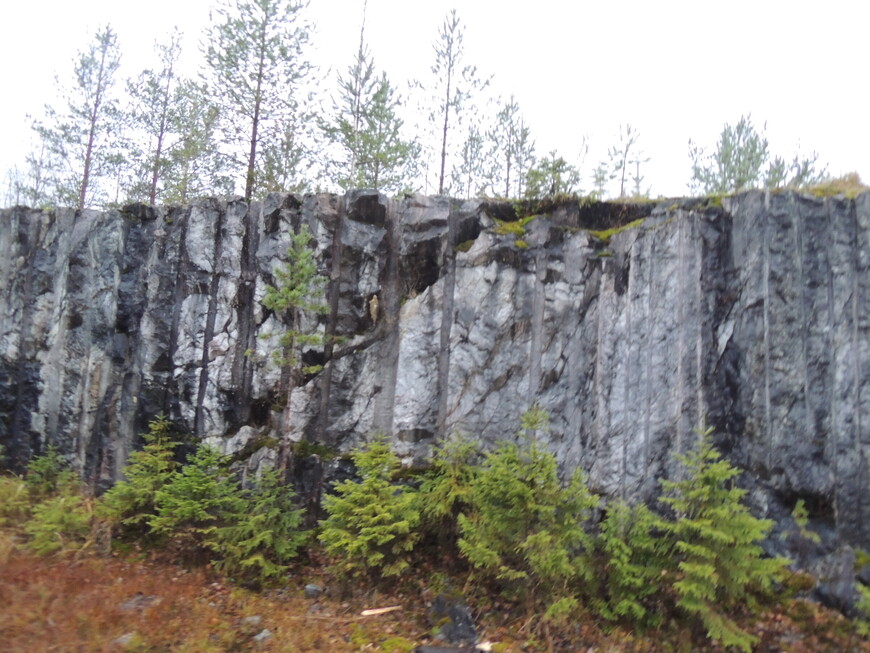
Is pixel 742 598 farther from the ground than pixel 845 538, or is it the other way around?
pixel 845 538

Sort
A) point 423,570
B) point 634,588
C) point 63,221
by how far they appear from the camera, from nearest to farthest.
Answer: point 634,588 < point 423,570 < point 63,221

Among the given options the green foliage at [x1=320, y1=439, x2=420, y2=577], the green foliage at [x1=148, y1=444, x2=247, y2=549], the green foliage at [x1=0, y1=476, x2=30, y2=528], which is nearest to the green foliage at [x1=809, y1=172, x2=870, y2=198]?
the green foliage at [x1=320, y1=439, x2=420, y2=577]

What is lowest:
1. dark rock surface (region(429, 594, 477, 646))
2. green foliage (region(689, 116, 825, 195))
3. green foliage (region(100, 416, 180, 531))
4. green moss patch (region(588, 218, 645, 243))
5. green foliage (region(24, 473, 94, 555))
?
dark rock surface (region(429, 594, 477, 646))

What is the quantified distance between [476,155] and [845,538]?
12051mm

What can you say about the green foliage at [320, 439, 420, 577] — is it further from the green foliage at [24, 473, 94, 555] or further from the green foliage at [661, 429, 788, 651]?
the green foliage at [24, 473, 94, 555]

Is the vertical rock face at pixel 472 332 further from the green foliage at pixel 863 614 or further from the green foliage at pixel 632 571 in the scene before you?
the green foliage at pixel 632 571

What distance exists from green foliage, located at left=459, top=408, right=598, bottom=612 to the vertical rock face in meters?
1.60

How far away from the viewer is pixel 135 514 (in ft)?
27.9

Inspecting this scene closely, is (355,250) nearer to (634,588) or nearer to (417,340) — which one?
(417,340)

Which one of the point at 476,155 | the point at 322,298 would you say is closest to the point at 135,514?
the point at 322,298

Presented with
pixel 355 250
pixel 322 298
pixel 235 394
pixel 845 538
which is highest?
pixel 355 250

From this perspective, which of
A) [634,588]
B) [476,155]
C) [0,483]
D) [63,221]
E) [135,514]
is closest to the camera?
[634,588]

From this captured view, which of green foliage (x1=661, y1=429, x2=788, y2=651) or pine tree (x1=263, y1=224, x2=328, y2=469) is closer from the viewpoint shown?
green foliage (x1=661, y1=429, x2=788, y2=651)

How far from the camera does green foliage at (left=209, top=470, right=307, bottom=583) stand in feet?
24.6
